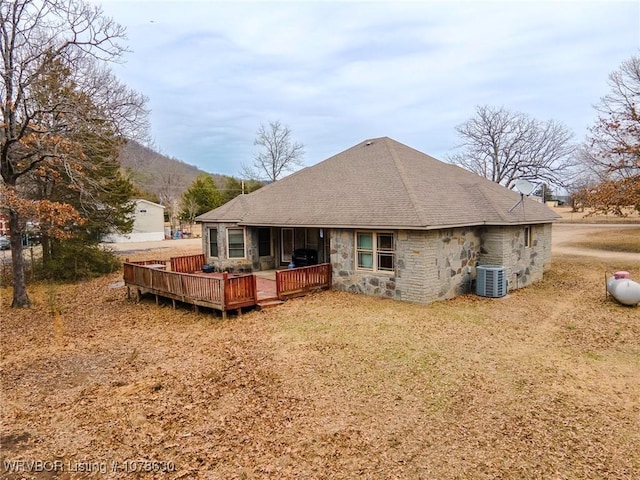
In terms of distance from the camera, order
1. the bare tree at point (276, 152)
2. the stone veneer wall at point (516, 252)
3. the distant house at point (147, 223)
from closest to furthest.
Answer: the stone veneer wall at point (516, 252)
the distant house at point (147, 223)
the bare tree at point (276, 152)

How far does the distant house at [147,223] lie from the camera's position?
119ft

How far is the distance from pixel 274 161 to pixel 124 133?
31.6m

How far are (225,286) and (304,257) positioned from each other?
5.24 metres

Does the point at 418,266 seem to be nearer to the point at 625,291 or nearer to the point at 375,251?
the point at 375,251

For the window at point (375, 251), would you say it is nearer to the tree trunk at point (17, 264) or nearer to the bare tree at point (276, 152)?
the tree trunk at point (17, 264)

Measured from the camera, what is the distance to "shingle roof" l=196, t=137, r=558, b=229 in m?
12.1

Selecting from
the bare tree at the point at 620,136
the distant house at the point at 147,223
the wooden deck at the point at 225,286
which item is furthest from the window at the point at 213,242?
the distant house at the point at 147,223

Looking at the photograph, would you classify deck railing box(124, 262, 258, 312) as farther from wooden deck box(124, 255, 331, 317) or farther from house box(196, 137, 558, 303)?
house box(196, 137, 558, 303)

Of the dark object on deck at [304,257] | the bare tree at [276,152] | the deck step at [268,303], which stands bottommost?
the deck step at [268,303]

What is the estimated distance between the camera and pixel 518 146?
131ft

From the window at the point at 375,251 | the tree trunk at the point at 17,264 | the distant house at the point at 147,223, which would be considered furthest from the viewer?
the distant house at the point at 147,223

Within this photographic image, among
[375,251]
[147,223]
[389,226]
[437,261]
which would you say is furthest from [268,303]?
[147,223]

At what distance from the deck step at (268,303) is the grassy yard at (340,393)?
0.30 meters

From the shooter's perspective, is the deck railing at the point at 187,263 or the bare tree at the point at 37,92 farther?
the deck railing at the point at 187,263
